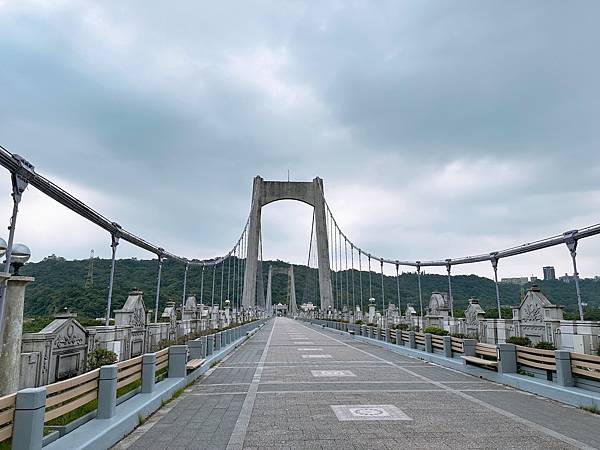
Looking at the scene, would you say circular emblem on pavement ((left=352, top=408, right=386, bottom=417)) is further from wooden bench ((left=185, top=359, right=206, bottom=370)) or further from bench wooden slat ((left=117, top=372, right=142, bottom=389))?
wooden bench ((left=185, top=359, right=206, bottom=370))

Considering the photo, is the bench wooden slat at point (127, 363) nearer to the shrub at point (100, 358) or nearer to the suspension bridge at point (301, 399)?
the suspension bridge at point (301, 399)

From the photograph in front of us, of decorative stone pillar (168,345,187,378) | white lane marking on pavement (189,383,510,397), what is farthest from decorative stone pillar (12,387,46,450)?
decorative stone pillar (168,345,187,378)

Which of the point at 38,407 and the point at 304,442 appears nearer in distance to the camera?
the point at 38,407

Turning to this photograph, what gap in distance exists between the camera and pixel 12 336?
5.48 metres

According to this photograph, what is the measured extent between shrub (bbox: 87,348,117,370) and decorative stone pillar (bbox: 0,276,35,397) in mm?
2277

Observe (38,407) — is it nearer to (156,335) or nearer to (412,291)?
(156,335)

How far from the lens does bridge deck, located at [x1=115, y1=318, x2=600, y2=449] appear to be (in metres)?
5.33

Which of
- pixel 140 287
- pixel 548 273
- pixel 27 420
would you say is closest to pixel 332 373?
pixel 27 420

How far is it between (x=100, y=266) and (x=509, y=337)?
24.8 meters

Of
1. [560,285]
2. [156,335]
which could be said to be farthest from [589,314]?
[156,335]

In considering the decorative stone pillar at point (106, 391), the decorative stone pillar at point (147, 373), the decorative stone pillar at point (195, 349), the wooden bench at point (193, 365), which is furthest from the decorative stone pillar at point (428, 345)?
the decorative stone pillar at point (106, 391)

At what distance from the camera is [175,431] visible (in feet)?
19.2

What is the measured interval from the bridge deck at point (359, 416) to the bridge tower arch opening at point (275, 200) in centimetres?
4430

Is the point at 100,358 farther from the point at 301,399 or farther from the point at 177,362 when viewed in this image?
the point at 301,399
